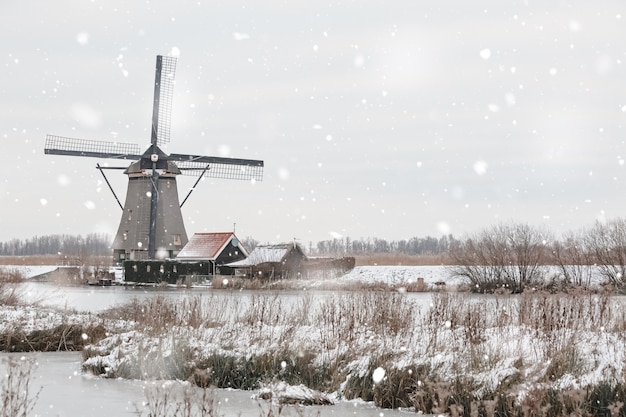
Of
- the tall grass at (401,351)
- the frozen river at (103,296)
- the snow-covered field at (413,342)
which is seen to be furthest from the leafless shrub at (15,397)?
the frozen river at (103,296)

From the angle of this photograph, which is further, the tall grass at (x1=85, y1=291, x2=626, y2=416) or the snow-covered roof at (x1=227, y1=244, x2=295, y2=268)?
the snow-covered roof at (x1=227, y1=244, x2=295, y2=268)

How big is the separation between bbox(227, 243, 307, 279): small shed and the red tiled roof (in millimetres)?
1238

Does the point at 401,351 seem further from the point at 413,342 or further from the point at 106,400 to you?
the point at 106,400

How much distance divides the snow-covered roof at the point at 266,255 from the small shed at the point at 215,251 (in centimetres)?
65

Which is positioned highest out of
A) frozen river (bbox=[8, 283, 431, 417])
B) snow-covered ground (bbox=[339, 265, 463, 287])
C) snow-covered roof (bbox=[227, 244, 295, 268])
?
snow-covered roof (bbox=[227, 244, 295, 268])

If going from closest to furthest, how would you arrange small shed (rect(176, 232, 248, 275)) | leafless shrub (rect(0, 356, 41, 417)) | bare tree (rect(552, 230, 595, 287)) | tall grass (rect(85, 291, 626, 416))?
leafless shrub (rect(0, 356, 41, 417)) → tall grass (rect(85, 291, 626, 416)) → bare tree (rect(552, 230, 595, 287)) → small shed (rect(176, 232, 248, 275))

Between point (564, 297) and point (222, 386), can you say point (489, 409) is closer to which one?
point (222, 386)

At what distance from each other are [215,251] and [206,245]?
Answer: 45.2 inches

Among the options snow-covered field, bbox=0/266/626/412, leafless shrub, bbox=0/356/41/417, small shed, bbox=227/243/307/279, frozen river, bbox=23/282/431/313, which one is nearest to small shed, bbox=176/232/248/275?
small shed, bbox=227/243/307/279

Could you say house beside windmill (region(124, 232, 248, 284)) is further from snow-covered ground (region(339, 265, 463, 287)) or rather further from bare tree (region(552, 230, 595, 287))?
bare tree (region(552, 230, 595, 287))

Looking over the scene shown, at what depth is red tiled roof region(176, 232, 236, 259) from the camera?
43.1 meters

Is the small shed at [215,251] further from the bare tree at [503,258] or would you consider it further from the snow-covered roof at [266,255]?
the bare tree at [503,258]

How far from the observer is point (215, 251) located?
42.9 m

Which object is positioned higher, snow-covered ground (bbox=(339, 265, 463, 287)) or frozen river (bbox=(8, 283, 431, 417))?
snow-covered ground (bbox=(339, 265, 463, 287))
